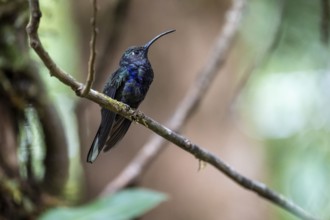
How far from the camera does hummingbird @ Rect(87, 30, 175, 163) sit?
1.25m

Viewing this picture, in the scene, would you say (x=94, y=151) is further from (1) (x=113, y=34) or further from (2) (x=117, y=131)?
(1) (x=113, y=34)

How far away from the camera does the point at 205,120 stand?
308 cm

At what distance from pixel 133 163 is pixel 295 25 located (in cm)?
168

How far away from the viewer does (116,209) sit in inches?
94.9

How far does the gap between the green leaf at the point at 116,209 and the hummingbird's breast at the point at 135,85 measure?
A: 1.02 m

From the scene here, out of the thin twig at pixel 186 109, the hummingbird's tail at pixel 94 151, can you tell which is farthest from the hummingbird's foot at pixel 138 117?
the thin twig at pixel 186 109

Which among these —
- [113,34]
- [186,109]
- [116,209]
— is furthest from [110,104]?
[113,34]

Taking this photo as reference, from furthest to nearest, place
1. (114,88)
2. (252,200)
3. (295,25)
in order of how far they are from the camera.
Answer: (295,25) < (252,200) < (114,88)

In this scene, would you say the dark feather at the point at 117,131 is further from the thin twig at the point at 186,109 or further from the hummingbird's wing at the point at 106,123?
the thin twig at the point at 186,109

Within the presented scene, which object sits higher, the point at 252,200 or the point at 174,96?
the point at 174,96

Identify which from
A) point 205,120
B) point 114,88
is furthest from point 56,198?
point 114,88

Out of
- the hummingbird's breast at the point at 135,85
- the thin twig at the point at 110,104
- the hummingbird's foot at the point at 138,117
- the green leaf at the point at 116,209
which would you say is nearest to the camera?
the thin twig at the point at 110,104

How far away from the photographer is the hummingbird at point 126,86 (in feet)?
4.10

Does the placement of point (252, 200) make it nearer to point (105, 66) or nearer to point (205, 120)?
point (205, 120)
